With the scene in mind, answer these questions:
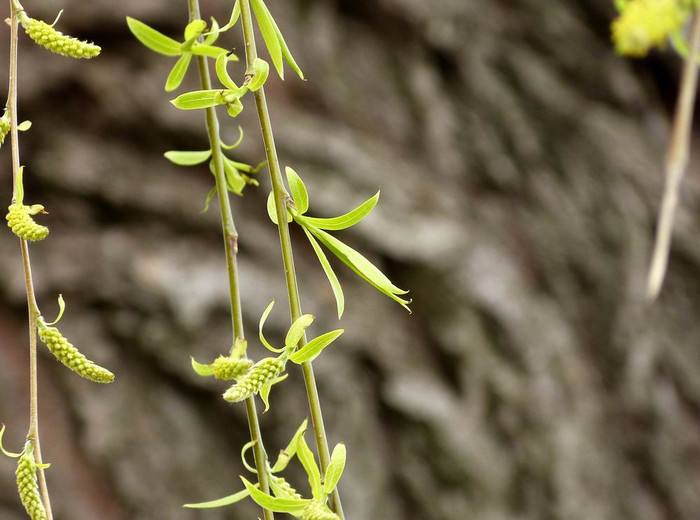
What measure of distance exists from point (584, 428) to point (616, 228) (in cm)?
Result: 39

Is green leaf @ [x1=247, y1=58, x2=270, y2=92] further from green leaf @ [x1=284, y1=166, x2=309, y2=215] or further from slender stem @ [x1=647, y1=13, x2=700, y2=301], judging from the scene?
slender stem @ [x1=647, y1=13, x2=700, y2=301]

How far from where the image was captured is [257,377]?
0.76ft

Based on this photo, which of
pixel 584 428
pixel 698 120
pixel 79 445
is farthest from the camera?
pixel 698 120

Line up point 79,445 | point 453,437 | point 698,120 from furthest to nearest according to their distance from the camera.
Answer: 1. point 698,120
2. point 453,437
3. point 79,445

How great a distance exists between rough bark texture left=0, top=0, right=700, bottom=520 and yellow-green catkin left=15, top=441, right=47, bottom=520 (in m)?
1.09

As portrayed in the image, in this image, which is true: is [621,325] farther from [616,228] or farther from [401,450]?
[401,450]

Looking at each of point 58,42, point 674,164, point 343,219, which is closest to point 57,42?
point 58,42

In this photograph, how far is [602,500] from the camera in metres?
1.55

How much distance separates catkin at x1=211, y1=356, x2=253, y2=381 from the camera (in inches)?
9.6

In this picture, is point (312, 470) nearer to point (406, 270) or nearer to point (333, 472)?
point (333, 472)

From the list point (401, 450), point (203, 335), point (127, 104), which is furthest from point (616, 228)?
point (127, 104)

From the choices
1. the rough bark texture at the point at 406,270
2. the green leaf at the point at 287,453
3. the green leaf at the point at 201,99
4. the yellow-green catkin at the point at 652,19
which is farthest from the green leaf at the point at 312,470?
the rough bark texture at the point at 406,270

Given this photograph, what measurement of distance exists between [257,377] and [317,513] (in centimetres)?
4

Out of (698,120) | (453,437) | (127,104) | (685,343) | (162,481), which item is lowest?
(162,481)
